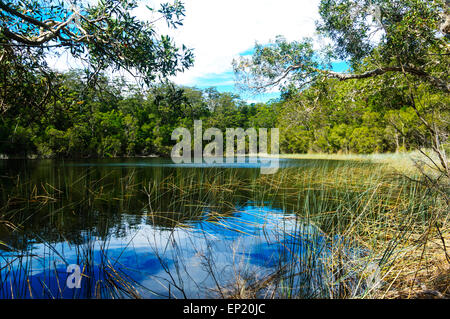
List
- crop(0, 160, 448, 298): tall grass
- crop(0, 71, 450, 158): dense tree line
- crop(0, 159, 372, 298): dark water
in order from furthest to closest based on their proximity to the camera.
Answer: crop(0, 71, 450, 158): dense tree line → crop(0, 159, 372, 298): dark water → crop(0, 160, 448, 298): tall grass

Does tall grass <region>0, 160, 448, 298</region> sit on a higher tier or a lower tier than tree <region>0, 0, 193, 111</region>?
lower

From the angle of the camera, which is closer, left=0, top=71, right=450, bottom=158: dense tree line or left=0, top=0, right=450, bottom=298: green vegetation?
left=0, top=0, right=450, bottom=298: green vegetation

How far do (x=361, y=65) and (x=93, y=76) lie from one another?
6.53m

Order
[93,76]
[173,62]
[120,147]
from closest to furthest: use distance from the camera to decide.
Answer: [173,62] < [93,76] < [120,147]

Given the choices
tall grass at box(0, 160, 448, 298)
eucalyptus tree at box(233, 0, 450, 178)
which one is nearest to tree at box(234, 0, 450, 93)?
eucalyptus tree at box(233, 0, 450, 178)

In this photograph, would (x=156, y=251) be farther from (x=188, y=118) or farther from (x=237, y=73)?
(x=237, y=73)

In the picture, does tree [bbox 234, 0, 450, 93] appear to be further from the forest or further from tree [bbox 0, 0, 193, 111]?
tree [bbox 0, 0, 193, 111]

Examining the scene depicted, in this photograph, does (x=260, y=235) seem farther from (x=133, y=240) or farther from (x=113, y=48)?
(x=113, y=48)

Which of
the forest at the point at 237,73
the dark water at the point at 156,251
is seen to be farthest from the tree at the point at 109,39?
the dark water at the point at 156,251

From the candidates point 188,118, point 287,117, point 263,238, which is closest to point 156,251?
point 263,238

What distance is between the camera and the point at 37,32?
343cm

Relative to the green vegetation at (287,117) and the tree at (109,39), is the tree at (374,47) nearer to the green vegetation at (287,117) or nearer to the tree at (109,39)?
the green vegetation at (287,117)

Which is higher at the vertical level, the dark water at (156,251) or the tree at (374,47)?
the tree at (374,47)
